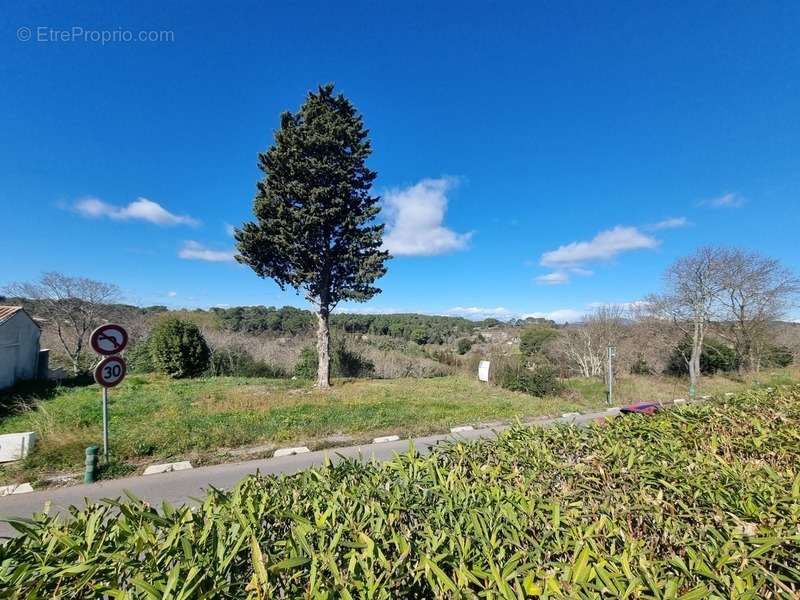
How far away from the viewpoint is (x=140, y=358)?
46.1 feet

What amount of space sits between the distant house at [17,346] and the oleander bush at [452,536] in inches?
581

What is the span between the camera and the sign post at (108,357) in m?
4.75

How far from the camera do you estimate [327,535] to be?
1211mm

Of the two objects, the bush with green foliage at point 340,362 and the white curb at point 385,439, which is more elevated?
the bush with green foliage at point 340,362

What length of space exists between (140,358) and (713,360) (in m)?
31.5

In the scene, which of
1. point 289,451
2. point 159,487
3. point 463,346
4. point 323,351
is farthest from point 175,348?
point 463,346

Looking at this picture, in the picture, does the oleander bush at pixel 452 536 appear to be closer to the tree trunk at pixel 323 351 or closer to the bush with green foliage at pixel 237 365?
the tree trunk at pixel 323 351

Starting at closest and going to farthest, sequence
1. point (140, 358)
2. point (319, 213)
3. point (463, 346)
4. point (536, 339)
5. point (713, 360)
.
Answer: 1. point (319, 213)
2. point (140, 358)
3. point (713, 360)
4. point (536, 339)
5. point (463, 346)

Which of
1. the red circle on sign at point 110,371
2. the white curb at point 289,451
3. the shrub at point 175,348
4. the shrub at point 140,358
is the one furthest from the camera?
the shrub at point 140,358

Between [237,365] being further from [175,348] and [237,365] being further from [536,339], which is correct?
[536,339]

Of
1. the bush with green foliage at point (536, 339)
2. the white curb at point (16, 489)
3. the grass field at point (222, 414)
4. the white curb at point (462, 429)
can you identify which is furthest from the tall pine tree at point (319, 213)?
the bush with green foliage at point (536, 339)

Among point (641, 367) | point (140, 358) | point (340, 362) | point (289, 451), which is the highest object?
point (140, 358)

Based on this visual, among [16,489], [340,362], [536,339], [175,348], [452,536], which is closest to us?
[452,536]

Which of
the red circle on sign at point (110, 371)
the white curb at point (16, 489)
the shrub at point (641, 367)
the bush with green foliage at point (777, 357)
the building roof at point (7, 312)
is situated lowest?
the shrub at point (641, 367)
